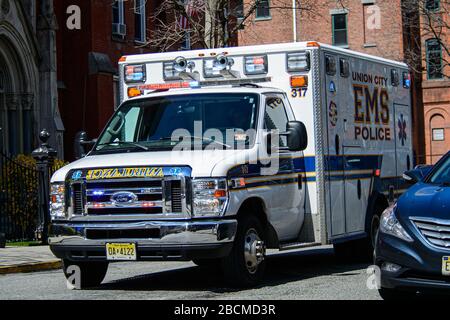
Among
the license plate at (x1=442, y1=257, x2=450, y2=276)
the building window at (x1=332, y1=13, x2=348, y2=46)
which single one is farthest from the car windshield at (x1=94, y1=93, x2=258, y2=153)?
the building window at (x1=332, y1=13, x2=348, y2=46)

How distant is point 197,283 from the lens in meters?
12.0

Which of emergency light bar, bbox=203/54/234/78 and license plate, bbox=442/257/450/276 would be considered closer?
license plate, bbox=442/257/450/276

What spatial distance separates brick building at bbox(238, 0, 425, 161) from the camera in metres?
52.1

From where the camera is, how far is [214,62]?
12703 mm

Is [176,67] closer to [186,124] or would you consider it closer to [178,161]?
[186,124]

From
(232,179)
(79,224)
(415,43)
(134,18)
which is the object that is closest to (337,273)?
(232,179)

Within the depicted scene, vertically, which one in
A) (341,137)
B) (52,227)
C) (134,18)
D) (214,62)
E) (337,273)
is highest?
(134,18)

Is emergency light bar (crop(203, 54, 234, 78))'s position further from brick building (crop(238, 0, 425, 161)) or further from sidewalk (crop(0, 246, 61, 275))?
brick building (crop(238, 0, 425, 161))

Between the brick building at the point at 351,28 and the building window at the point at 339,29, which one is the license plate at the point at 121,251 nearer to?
the brick building at the point at 351,28

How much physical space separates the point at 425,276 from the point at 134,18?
25819 mm

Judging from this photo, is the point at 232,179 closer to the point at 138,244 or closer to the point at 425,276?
the point at 138,244

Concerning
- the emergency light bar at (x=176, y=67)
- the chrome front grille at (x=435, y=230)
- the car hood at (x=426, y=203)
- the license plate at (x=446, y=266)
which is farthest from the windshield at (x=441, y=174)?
the emergency light bar at (x=176, y=67)

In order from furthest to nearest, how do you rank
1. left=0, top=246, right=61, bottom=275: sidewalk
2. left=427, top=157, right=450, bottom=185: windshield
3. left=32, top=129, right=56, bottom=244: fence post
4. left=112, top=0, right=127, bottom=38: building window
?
left=112, top=0, right=127, bottom=38: building window → left=32, top=129, right=56, bottom=244: fence post → left=0, top=246, right=61, bottom=275: sidewalk → left=427, top=157, right=450, bottom=185: windshield

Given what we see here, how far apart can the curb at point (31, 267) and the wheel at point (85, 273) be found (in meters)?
2.87
